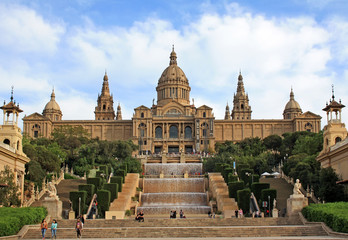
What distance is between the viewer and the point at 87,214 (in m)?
49.8

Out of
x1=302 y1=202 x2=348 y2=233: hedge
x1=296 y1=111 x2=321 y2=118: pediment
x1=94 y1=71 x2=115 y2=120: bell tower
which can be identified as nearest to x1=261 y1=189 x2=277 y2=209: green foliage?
x1=302 y1=202 x2=348 y2=233: hedge

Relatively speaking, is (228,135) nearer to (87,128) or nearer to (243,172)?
(87,128)

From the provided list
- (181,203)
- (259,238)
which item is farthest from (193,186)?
(259,238)

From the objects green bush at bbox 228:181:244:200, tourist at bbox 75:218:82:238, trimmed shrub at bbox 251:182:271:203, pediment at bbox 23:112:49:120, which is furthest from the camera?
pediment at bbox 23:112:49:120

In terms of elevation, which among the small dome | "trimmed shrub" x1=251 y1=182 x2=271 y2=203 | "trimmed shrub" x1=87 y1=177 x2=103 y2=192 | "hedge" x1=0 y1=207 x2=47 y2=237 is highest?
the small dome

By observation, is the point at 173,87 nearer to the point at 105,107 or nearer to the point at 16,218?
the point at 105,107

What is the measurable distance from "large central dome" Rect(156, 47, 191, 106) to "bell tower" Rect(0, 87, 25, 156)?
79.2 meters

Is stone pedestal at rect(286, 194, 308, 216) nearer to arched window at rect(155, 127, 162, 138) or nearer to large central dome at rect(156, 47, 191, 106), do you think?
arched window at rect(155, 127, 162, 138)

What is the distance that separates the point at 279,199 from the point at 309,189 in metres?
4.32

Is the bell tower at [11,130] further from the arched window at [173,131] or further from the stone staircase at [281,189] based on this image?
the arched window at [173,131]

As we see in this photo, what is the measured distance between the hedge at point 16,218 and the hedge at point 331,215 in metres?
19.2

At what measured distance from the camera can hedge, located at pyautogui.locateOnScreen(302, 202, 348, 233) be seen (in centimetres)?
3312

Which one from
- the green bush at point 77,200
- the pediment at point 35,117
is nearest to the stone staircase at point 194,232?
the green bush at point 77,200

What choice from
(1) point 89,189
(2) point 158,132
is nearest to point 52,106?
(2) point 158,132
